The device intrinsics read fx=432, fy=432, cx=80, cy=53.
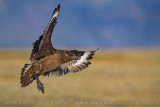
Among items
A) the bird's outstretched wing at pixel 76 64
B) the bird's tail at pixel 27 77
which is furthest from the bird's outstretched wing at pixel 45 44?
the bird's outstretched wing at pixel 76 64

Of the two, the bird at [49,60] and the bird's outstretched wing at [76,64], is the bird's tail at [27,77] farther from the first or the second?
the bird's outstretched wing at [76,64]

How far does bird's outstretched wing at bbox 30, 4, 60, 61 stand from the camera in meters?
7.88

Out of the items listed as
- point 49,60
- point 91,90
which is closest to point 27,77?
point 49,60

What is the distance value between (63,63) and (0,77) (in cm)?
1436

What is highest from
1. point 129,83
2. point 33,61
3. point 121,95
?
point 129,83

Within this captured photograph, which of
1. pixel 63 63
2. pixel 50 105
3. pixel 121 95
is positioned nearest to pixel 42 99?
pixel 50 105

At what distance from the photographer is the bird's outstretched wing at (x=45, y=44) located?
7884mm

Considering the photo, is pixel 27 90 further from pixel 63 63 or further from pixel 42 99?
pixel 63 63

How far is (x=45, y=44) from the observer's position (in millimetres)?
7965

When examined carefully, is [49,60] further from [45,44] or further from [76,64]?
[76,64]

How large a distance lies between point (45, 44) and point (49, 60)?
47 centimetres

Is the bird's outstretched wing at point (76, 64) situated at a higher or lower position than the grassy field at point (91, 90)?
lower

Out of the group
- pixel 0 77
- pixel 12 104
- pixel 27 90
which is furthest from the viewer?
pixel 0 77

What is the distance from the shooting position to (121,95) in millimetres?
17281
